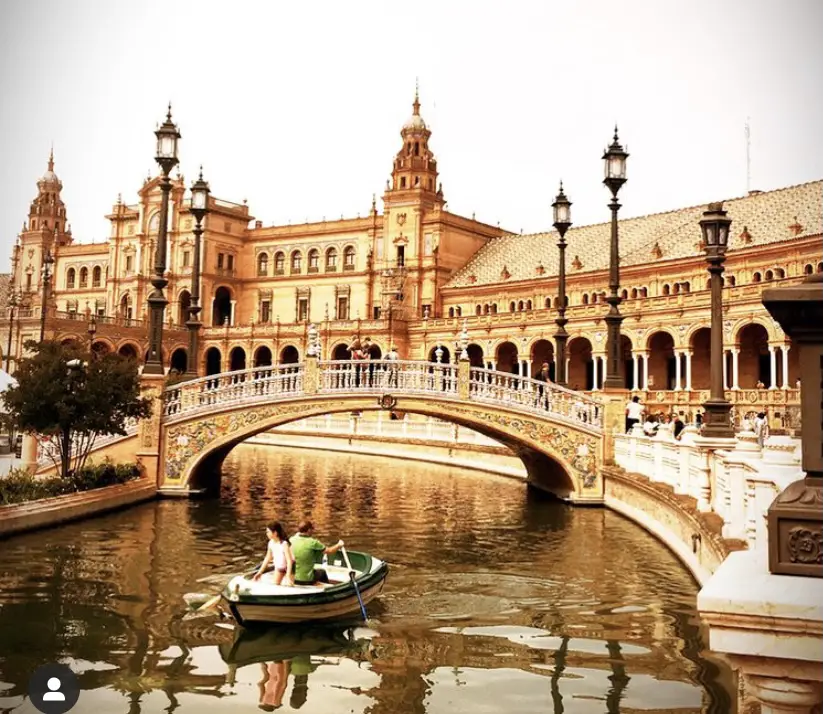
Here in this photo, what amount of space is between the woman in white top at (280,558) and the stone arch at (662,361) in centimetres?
3782

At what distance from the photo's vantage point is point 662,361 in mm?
46625

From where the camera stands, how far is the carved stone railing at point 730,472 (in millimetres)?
8375

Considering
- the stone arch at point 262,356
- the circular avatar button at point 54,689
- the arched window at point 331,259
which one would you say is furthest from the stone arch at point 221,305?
the circular avatar button at point 54,689

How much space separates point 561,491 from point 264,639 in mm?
13350

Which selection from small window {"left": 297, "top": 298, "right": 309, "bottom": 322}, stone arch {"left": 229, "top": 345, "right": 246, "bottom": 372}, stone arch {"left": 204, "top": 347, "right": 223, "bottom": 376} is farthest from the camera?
small window {"left": 297, "top": 298, "right": 309, "bottom": 322}

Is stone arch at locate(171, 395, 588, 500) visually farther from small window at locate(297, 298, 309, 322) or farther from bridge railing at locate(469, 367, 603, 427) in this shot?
small window at locate(297, 298, 309, 322)

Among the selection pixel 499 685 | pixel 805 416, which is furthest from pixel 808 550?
pixel 499 685

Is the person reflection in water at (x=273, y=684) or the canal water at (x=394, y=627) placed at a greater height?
the canal water at (x=394, y=627)

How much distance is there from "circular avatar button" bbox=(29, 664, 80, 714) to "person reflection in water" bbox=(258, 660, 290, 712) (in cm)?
171

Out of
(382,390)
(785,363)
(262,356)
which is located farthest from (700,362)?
(262,356)

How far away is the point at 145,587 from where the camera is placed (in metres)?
12.6

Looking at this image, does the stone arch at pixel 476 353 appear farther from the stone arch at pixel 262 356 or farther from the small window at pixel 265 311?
the small window at pixel 265 311

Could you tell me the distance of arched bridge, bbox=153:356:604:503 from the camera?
21.0 meters

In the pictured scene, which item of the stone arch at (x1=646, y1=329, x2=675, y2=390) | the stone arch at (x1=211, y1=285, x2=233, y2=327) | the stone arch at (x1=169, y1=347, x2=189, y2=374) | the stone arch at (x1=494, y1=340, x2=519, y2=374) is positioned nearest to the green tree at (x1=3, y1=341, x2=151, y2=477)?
the stone arch at (x1=646, y1=329, x2=675, y2=390)
